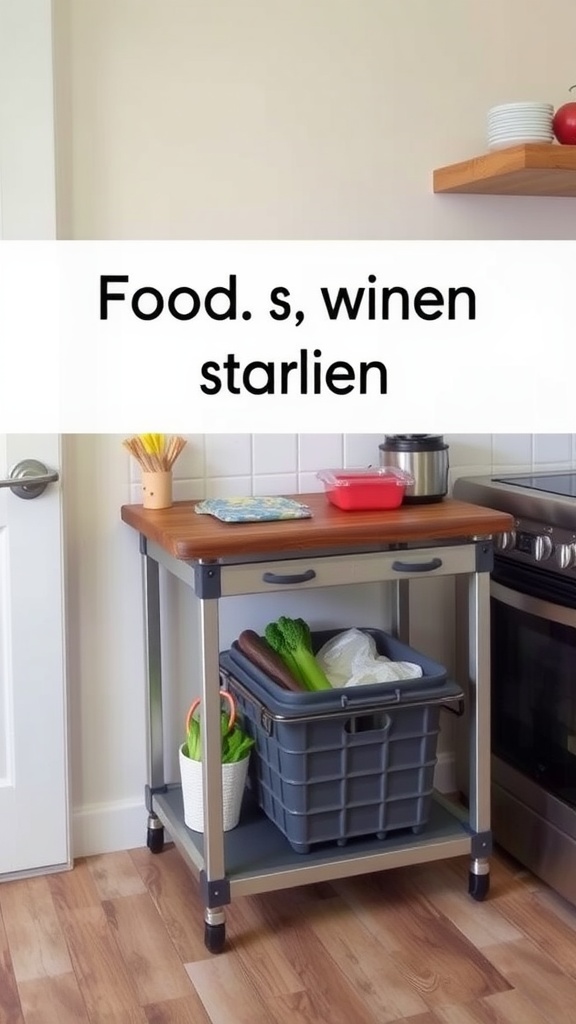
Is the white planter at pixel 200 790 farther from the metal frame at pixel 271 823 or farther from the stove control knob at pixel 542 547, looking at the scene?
the stove control knob at pixel 542 547

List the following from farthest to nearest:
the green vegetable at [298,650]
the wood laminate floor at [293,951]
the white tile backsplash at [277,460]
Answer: the white tile backsplash at [277,460], the green vegetable at [298,650], the wood laminate floor at [293,951]

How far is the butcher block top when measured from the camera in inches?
76.5

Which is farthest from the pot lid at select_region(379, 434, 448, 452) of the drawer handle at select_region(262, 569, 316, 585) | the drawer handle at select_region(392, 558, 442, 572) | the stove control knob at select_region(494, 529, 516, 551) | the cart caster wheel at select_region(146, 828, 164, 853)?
the cart caster wheel at select_region(146, 828, 164, 853)

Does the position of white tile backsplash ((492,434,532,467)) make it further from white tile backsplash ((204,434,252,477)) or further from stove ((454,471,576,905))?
white tile backsplash ((204,434,252,477))

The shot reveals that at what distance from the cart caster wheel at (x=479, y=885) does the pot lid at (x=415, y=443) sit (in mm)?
876

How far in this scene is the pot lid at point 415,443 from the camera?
2328 millimetres

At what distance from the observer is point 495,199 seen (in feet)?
8.60

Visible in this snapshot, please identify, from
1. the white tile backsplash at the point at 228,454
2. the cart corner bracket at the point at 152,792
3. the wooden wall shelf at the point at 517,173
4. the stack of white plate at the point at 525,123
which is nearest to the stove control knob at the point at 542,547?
the white tile backsplash at the point at 228,454

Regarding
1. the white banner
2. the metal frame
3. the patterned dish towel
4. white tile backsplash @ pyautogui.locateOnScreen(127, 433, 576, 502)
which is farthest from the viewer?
white tile backsplash @ pyautogui.locateOnScreen(127, 433, 576, 502)

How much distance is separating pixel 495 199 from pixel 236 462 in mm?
894

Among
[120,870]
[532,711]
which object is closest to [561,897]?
[532,711]

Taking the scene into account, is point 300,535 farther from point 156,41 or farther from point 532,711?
point 156,41

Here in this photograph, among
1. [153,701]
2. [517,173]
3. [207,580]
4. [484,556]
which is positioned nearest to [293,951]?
[153,701]

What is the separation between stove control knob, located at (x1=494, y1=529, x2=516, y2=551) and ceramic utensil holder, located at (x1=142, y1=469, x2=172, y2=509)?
0.71 metres
